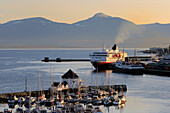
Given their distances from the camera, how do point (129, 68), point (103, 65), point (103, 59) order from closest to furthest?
point (129, 68), point (103, 65), point (103, 59)

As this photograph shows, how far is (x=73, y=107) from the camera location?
33.2 meters

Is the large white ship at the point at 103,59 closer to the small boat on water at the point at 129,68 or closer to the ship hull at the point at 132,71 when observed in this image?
the small boat on water at the point at 129,68

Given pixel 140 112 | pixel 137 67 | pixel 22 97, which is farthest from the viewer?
pixel 137 67

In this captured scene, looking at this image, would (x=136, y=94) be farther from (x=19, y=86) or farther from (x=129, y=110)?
(x=19, y=86)

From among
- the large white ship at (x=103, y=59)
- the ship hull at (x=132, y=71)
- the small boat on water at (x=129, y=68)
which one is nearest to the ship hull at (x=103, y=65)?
the large white ship at (x=103, y=59)

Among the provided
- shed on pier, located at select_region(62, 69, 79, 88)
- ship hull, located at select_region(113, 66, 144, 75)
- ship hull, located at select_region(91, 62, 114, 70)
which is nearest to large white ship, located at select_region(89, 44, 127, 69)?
ship hull, located at select_region(91, 62, 114, 70)

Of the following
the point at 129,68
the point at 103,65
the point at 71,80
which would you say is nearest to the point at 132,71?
the point at 129,68

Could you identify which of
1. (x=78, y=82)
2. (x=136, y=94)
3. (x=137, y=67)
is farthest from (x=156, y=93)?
(x=137, y=67)

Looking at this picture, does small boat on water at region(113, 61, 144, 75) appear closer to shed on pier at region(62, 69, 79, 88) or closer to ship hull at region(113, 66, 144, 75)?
ship hull at region(113, 66, 144, 75)

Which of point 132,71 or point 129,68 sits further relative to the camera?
point 129,68

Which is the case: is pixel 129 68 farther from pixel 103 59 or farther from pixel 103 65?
pixel 103 59

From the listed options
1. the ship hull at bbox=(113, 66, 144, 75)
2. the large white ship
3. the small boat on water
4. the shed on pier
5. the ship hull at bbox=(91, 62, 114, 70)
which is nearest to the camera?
the shed on pier

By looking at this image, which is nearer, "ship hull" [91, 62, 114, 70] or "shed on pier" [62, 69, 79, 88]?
"shed on pier" [62, 69, 79, 88]

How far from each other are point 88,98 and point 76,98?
4.83 ft
